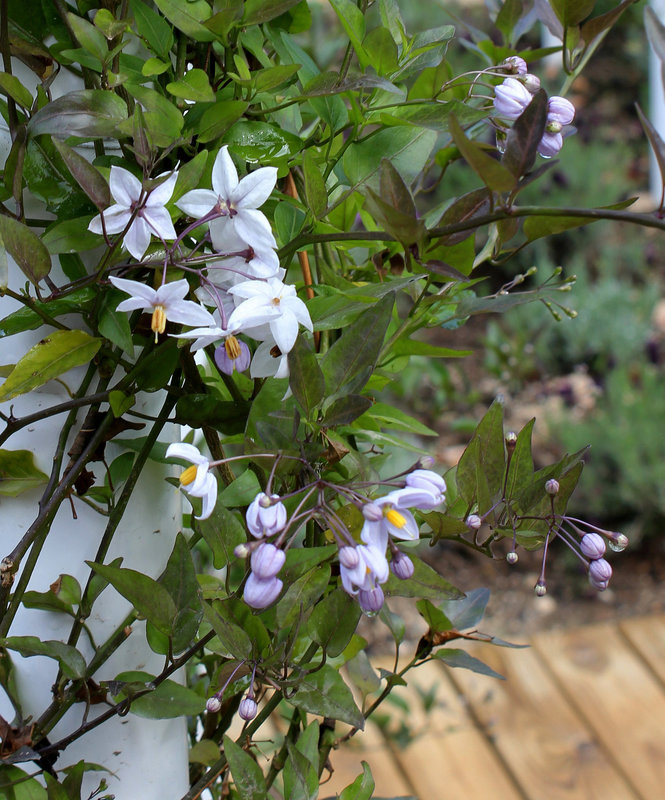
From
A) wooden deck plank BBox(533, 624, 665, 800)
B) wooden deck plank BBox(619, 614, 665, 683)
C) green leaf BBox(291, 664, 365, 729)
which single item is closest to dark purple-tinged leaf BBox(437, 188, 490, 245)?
green leaf BBox(291, 664, 365, 729)

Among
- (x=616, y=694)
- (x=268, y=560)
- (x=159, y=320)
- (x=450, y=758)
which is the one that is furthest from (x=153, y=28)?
(x=616, y=694)

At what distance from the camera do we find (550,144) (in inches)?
15.4

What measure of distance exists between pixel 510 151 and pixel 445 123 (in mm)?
82

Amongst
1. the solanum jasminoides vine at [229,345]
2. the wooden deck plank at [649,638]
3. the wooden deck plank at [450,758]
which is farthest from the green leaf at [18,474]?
the wooden deck plank at [649,638]

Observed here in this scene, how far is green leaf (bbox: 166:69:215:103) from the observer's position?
40 centimetres

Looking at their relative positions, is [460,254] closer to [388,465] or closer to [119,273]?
[119,273]

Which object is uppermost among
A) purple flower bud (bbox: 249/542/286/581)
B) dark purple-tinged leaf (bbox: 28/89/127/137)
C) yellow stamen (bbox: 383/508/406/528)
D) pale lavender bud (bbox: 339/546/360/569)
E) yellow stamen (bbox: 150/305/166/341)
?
dark purple-tinged leaf (bbox: 28/89/127/137)

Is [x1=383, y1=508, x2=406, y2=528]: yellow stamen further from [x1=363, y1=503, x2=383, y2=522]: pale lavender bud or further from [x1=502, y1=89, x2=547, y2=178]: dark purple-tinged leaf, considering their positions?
[x1=502, y1=89, x2=547, y2=178]: dark purple-tinged leaf

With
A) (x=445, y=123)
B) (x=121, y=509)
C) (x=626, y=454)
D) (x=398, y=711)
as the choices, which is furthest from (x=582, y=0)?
(x=626, y=454)

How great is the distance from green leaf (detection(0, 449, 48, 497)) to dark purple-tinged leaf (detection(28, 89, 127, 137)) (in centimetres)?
16

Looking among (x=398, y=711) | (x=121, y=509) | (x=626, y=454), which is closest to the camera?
(x=121, y=509)

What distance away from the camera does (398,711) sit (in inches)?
65.4

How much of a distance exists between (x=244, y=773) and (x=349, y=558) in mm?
161

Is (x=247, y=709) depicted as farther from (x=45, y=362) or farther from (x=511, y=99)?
(x=511, y=99)
